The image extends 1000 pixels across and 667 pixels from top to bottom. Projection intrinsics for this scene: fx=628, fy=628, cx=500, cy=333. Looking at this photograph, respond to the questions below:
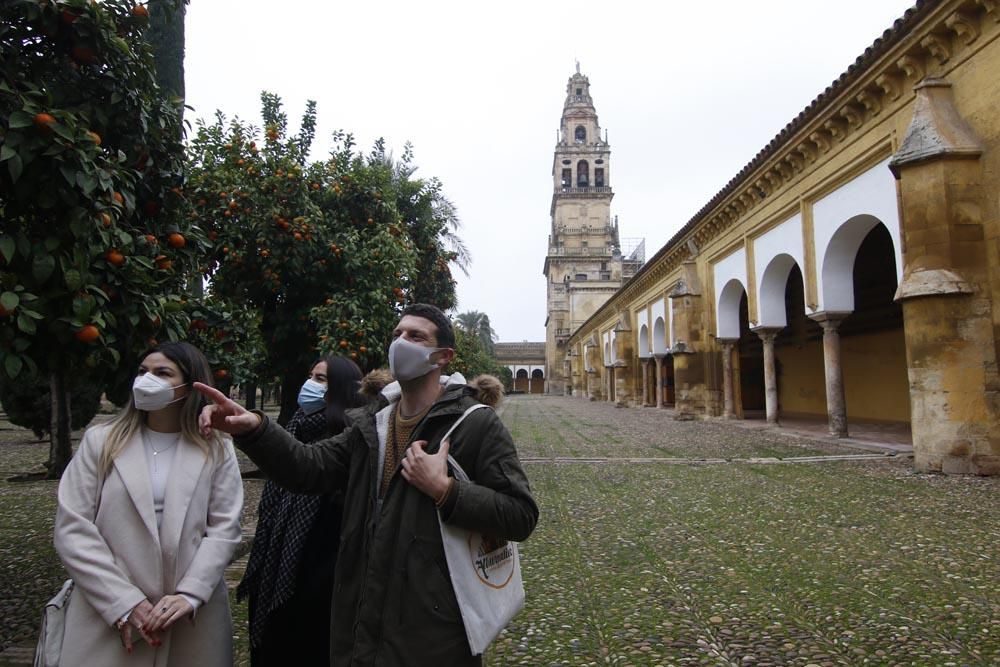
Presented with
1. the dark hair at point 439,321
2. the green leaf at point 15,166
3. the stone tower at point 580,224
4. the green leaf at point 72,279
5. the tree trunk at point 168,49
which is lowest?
the dark hair at point 439,321

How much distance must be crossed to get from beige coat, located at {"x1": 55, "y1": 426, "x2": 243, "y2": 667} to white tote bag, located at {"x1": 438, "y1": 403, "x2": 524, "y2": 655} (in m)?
0.93

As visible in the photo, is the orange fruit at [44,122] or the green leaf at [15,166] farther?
the orange fruit at [44,122]

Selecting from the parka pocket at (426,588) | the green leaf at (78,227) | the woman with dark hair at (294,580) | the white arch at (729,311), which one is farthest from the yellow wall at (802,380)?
the green leaf at (78,227)

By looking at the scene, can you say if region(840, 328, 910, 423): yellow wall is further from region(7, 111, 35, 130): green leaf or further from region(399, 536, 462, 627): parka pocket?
region(7, 111, 35, 130): green leaf

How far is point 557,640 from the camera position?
3473 millimetres

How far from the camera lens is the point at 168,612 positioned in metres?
2.06

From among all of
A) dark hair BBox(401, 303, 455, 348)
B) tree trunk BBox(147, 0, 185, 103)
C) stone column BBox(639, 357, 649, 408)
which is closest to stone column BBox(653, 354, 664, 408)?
stone column BBox(639, 357, 649, 408)

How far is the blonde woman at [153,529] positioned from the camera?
2033 mm

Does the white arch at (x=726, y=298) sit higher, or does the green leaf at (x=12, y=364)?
the white arch at (x=726, y=298)

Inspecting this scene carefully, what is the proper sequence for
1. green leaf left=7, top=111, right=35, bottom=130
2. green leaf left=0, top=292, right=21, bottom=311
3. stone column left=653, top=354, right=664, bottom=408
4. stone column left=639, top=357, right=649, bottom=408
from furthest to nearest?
stone column left=639, top=357, right=649, bottom=408, stone column left=653, top=354, right=664, bottom=408, green leaf left=7, top=111, right=35, bottom=130, green leaf left=0, top=292, right=21, bottom=311

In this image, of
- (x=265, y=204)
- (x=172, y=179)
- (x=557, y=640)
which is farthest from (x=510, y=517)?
(x=265, y=204)

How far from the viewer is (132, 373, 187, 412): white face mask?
229 centimetres

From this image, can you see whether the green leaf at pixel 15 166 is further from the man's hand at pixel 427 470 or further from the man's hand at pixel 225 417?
the man's hand at pixel 427 470

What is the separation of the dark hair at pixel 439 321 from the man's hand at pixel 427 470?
46 centimetres
